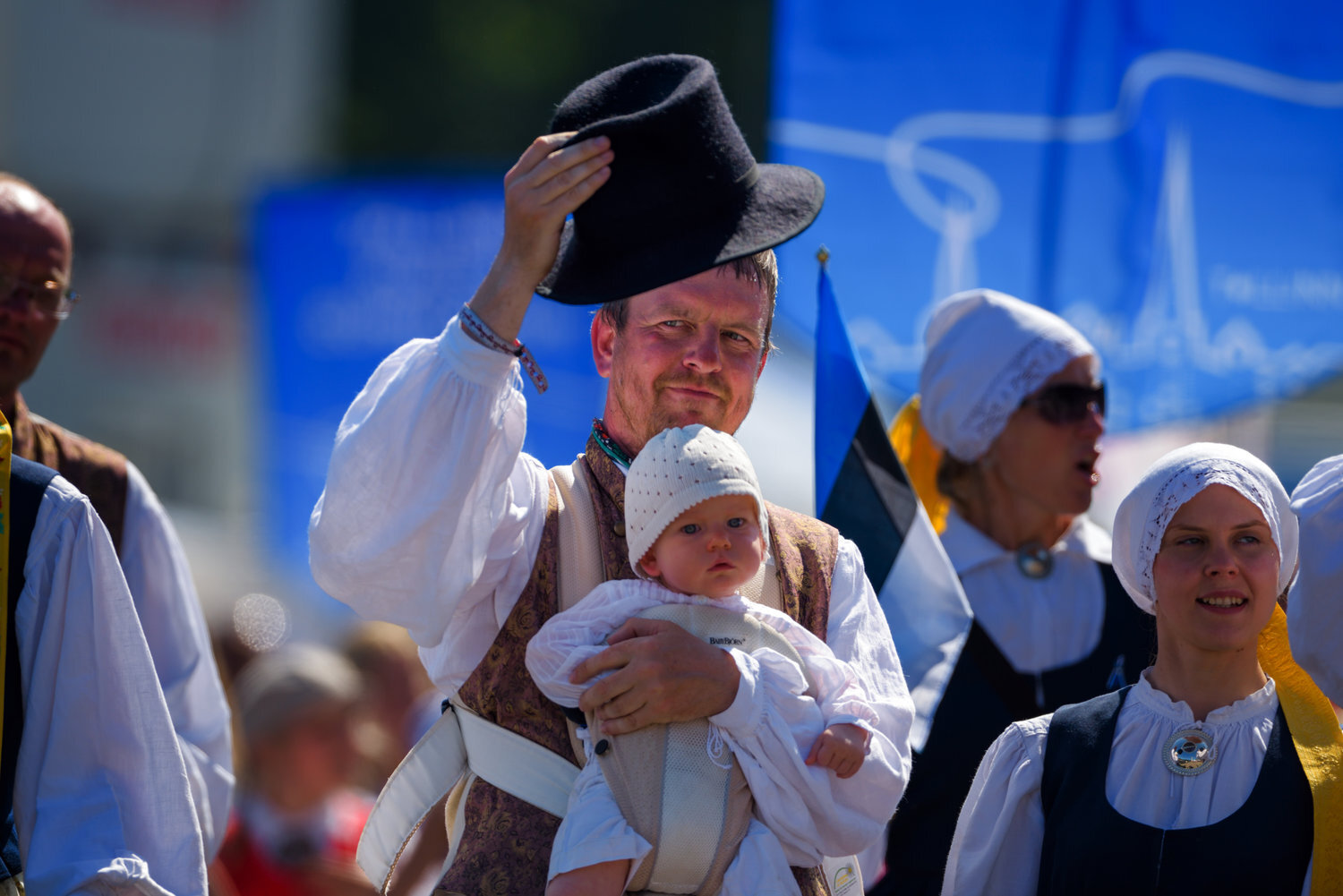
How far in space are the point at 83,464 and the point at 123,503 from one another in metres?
0.13

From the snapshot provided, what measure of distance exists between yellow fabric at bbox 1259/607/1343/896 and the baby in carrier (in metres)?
0.84

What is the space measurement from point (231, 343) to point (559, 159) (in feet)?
60.5

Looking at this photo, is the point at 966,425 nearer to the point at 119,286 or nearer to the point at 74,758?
the point at 74,758

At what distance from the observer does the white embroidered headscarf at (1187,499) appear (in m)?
3.02

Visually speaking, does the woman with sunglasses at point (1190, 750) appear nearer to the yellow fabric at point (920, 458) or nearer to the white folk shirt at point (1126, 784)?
the white folk shirt at point (1126, 784)

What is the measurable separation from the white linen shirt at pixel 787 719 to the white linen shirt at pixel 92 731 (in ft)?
2.24

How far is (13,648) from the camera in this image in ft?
8.81

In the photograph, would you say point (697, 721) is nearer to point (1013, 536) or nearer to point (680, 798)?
point (680, 798)

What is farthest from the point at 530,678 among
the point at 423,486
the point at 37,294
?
the point at 37,294

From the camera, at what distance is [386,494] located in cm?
266

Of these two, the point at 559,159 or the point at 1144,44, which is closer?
the point at 559,159

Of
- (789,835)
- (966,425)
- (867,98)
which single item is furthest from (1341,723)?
(867,98)

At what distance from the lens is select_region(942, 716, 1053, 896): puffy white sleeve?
10.1ft

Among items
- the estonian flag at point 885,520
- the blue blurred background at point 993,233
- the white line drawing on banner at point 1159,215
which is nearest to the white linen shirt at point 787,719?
the estonian flag at point 885,520
